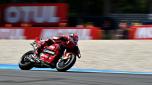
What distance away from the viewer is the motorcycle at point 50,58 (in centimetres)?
1517

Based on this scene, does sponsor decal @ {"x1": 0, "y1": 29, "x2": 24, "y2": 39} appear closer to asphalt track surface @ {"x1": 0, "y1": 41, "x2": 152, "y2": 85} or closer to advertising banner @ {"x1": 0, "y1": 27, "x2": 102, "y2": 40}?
advertising banner @ {"x1": 0, "y1": 27, "x2": 102, "y2": 40}

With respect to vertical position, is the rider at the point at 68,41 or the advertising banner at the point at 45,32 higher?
the rider at the point at 68,41

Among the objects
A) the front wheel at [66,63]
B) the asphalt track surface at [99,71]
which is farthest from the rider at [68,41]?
the asphalt track surface at [99,71]

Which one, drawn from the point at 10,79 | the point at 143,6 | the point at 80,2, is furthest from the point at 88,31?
the point at 143,6

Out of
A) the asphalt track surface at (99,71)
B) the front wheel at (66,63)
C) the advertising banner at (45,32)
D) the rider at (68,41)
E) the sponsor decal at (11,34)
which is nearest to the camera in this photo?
the asphalt track surface at (99,71)

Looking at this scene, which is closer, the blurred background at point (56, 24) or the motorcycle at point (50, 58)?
the motorcycle at point (50, 58)

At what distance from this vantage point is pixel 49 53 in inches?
619

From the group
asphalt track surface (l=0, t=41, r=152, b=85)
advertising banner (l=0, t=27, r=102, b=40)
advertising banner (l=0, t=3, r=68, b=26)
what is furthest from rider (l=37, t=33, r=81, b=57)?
advertising banner (l=0, t=3, r=68, b=26)

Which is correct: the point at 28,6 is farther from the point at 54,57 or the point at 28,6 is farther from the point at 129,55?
the point at 54,57

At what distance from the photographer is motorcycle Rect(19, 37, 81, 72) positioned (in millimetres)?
15172

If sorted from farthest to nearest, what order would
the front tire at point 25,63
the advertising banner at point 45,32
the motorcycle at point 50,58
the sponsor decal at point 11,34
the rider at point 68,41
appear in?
the sponsor decal at point 11,34
the advertising banner at point 45,32
the front tire at point 25,63
the rider at point 68,41
the motorcycle at point 50,58

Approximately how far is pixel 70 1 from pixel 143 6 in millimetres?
8382

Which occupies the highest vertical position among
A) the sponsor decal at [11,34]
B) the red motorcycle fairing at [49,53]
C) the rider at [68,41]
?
the rider at [68,41]

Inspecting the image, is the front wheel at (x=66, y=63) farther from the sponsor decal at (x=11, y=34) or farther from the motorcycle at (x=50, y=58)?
the sponsor decal at (x=11, y=34)
